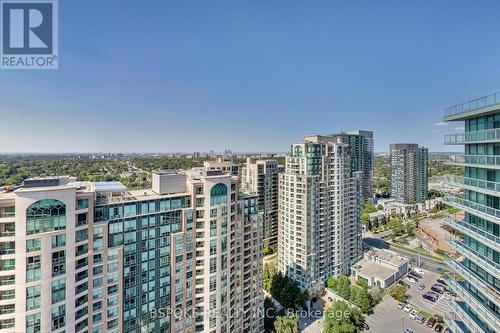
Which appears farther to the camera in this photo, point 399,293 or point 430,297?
point 430,297

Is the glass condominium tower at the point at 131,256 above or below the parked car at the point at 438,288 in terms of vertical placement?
above

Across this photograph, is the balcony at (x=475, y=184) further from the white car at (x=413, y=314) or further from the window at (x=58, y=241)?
the white car at (x=413, y=314)

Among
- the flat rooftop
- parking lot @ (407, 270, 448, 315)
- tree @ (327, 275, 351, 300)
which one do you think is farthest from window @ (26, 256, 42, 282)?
parking lot @ (407, 270, 448, 315)

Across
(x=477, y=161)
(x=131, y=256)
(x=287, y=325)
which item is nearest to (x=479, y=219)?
(x=477, y=161)

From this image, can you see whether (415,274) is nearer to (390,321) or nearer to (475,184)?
(390,321)

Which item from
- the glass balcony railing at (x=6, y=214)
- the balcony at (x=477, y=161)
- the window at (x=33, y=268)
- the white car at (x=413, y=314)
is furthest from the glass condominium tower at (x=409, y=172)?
the glass balcony railing at (x=6, y=214)

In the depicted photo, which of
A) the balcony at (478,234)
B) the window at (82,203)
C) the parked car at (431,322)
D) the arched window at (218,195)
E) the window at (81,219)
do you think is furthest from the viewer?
the parked car at (431,322)

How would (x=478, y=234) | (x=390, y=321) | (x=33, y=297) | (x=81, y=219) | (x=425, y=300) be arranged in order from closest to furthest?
(x=478, y=234)
(x=33, y=297)
(x=81, y=219)
(x=390, y=321)
(x=425, y=300)

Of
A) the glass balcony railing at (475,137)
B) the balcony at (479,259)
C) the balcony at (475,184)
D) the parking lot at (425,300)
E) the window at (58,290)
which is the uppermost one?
the glass balcony railing at (475,137)
